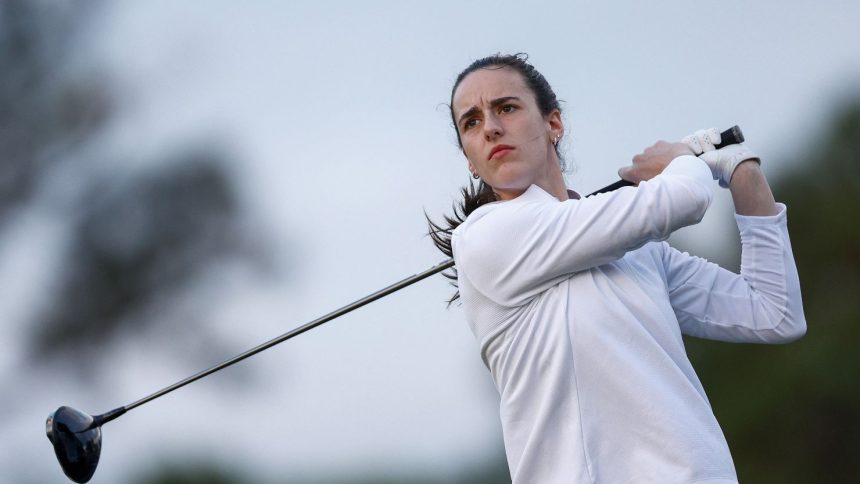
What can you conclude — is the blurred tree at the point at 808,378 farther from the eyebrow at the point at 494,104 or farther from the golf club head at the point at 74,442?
the eyebrow at the point at 494,104

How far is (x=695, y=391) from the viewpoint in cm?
252

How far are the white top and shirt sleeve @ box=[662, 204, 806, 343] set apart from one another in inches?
6.8

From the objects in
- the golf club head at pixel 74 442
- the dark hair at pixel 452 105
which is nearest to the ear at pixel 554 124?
the dark hair at pixel 452 105

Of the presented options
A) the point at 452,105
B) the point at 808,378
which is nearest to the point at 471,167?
the point at 452,105

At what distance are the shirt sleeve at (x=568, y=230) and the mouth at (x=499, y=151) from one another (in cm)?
15

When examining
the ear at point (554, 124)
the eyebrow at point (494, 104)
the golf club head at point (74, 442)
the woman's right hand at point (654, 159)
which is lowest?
the golf club head at point (74, 442)

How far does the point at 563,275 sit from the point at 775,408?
10446 millimetres

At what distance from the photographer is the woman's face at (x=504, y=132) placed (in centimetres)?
290

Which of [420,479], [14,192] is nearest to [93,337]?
[14,192]

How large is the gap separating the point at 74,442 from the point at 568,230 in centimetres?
193

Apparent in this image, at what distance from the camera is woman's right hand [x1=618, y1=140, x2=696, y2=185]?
2797 millimetres

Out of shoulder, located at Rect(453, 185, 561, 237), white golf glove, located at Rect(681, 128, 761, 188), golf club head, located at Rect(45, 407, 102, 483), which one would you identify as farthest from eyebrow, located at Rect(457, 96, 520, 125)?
golf club head, located at Rect(45, 407, 102, 483)

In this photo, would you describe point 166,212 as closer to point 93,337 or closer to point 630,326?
point 93,337

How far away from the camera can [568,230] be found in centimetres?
260
